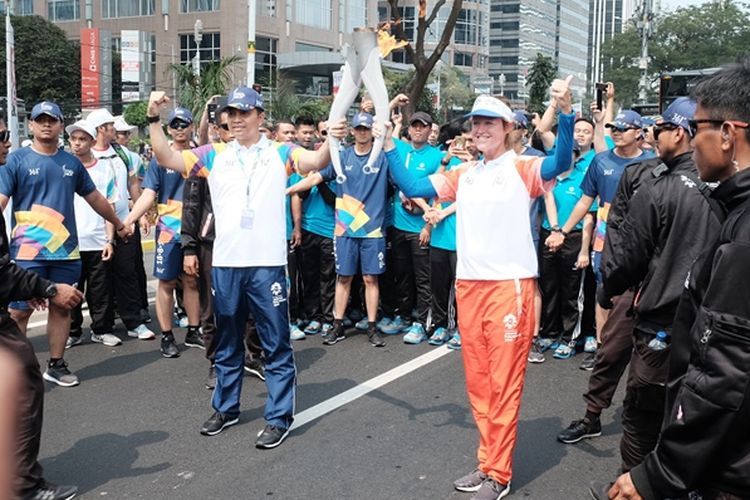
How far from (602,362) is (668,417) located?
2626 millimetres

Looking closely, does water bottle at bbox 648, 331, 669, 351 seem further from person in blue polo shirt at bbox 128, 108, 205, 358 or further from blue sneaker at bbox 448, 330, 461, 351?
person in blue polo shirt at bbox 128, 108, 205, 358

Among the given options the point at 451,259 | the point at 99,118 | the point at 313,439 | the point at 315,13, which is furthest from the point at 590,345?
the point at 315,13

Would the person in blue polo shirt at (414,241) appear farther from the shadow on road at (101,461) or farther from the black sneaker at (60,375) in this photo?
the shadow on road at (101,461)

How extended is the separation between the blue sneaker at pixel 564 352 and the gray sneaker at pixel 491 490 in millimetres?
3127

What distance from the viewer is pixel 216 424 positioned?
510 centimetres

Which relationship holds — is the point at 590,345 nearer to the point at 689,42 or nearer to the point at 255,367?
the point at 255,367

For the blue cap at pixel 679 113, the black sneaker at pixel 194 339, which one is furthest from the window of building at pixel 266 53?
the blue cap at pixel 679 113

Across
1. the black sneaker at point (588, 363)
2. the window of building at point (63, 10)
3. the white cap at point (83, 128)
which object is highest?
the window of building at point (63, 10)

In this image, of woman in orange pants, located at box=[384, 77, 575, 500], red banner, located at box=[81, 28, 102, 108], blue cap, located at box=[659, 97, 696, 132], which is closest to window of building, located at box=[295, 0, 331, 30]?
red banner, located at box=[81, 28, 102, 108]

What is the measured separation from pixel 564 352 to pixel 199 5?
64.1 metres

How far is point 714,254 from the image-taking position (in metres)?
2.06

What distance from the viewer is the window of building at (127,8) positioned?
67750 mm

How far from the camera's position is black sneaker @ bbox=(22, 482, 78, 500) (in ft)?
13.1

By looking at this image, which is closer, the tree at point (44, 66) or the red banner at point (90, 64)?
the red banner at point (90, 64)
